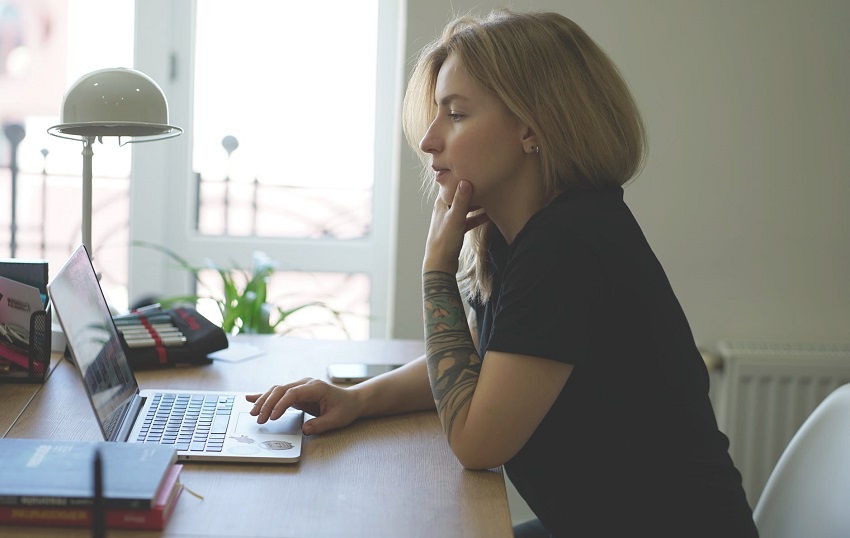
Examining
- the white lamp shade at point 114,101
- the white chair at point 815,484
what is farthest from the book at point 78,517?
the white chair at point 815,484

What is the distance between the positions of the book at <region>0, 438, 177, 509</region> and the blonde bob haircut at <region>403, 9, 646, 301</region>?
621 millimetres

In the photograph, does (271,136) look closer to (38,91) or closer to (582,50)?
(38,91)

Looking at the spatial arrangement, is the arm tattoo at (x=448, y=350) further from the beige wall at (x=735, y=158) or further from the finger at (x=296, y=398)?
the beige wall at (x=735, y=158)

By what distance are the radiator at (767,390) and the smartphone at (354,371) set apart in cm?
113

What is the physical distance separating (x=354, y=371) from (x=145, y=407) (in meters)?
0.38

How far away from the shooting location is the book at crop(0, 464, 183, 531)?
868 mm

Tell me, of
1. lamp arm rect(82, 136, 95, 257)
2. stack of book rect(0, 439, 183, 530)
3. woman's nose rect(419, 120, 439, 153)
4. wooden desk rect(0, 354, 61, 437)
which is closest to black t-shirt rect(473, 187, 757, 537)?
woman's nose rect(419, 120, 439, 153)

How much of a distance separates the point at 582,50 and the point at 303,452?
0.65m

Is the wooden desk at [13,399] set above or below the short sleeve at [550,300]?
below

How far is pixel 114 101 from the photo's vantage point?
1.42 m

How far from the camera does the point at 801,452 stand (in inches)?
51.6

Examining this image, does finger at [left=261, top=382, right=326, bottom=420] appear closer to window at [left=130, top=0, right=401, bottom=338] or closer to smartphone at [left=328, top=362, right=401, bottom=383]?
smartphone at [left=328, top=362, right=401, bottom=383]

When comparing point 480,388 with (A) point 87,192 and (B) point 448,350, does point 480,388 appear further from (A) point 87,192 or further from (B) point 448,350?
(A) point 87,192

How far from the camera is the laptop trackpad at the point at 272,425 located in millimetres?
→ 1162
